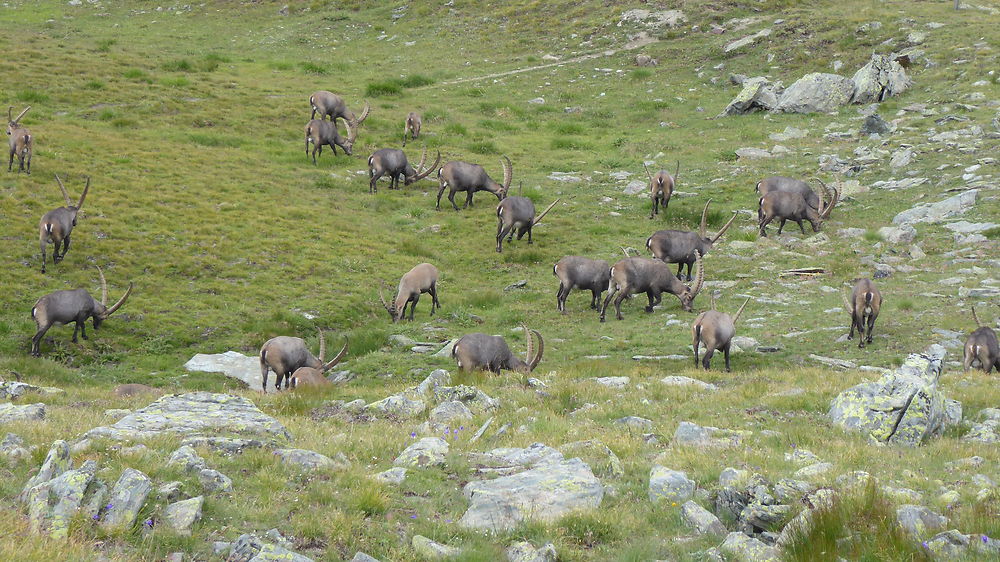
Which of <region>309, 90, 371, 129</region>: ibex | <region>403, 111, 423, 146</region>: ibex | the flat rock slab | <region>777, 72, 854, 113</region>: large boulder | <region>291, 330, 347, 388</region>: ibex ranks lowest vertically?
<region>291, 330, 347, 388</region>: ibex

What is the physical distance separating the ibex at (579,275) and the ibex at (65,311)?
10919 mm

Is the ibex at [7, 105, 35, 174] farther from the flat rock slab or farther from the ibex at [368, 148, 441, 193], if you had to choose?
the flat rock slab

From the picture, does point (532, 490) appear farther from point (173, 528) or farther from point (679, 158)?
point (679, 158)

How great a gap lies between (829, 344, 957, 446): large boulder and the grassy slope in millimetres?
591

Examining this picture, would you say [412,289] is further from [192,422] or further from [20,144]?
[20,144]

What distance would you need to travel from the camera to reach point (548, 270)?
2441cm

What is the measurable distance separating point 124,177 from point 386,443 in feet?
71.4

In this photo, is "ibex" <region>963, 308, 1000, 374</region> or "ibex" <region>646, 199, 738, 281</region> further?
"ibex" <region>646, 199, 738, 281</region>

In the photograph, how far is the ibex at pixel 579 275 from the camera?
2091cm

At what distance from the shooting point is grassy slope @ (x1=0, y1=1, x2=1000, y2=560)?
25.7 feet

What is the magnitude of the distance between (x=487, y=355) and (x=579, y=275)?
238 inches

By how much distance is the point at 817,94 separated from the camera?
120ft

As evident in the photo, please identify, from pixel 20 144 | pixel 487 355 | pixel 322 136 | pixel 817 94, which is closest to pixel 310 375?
pixel 487 355

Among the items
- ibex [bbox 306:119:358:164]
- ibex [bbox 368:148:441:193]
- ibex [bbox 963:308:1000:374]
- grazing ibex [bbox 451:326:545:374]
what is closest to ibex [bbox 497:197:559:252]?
ibex [bbox 368:148:441:193]
